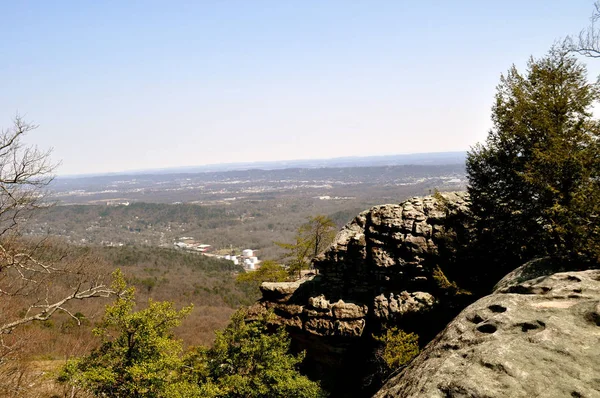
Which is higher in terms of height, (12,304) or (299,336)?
(12,304)

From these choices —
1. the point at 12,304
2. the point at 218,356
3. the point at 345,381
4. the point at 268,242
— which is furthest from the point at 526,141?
the point at 268,242

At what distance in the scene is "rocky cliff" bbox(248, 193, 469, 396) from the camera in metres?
20.5

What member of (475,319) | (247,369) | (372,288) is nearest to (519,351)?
(475,319)

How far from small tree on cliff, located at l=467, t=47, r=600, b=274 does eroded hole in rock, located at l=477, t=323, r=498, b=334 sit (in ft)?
24.6

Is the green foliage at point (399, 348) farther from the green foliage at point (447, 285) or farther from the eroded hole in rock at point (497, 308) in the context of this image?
the eroded hole in rock at point (497, 308)

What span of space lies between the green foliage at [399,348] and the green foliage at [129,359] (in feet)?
37.4

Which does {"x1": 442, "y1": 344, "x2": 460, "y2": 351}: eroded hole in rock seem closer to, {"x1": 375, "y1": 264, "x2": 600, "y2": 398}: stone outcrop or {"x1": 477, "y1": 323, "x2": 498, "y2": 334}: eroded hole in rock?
{"x1": 375, "y1": 264, "x2": 600, "y2": 398}: stone outcrop

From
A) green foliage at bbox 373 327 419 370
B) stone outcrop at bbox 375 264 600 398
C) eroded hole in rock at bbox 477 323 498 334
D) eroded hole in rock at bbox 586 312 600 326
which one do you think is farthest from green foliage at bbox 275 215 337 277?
eroded hole in rock at bbox 586 312 600 326

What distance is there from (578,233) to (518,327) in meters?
8.01

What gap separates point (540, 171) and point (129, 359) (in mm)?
20673

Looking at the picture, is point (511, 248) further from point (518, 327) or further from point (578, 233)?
point (518, 327)

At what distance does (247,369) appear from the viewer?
724 inches

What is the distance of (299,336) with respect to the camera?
24.3m

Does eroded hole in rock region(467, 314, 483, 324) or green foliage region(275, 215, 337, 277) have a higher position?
eroded hole in rock region(467, 314, 483, 324)
